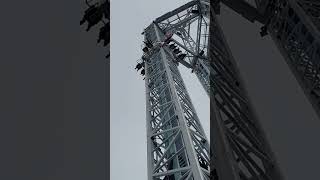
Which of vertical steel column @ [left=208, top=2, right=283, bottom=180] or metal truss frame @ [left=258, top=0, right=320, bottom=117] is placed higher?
metal truss frame @ [left=258, top=0, right=320, bottom=117]

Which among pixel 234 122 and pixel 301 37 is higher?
pixel 301 37

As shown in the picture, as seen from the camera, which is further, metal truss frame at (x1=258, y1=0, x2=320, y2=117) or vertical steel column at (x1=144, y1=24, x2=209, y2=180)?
vertical steel column at (x1=144, y1=24, x2=209, y2=180)

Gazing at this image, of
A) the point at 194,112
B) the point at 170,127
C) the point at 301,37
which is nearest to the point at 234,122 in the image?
the point at 301,37

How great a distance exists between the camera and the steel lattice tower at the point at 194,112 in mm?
8414

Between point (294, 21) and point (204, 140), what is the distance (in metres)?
15.5

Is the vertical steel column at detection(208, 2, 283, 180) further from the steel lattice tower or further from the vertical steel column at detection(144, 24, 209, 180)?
the vertical steel column at detection(144, 24, 209, 180)

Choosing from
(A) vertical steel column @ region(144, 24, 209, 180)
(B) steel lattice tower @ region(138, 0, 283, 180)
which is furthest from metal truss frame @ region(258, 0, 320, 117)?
(A) vertical steel column @ region(144, 24, 209, 180)

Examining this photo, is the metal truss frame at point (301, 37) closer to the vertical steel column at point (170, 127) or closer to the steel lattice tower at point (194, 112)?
the steel lattice tower at point (194, 112)

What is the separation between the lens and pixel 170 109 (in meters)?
30.2

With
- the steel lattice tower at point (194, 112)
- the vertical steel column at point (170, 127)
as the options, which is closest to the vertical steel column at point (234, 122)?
the steel lattice tower at point (194, 112)

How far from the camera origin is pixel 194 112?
3125cm

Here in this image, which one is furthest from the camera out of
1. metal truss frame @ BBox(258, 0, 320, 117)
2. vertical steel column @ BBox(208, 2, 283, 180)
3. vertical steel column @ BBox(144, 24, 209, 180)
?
vertical steel column @ BBox(144, 24, 209, 180)

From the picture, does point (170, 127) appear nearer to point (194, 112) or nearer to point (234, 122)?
point (194, 112)

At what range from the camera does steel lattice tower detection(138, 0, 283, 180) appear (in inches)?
331
